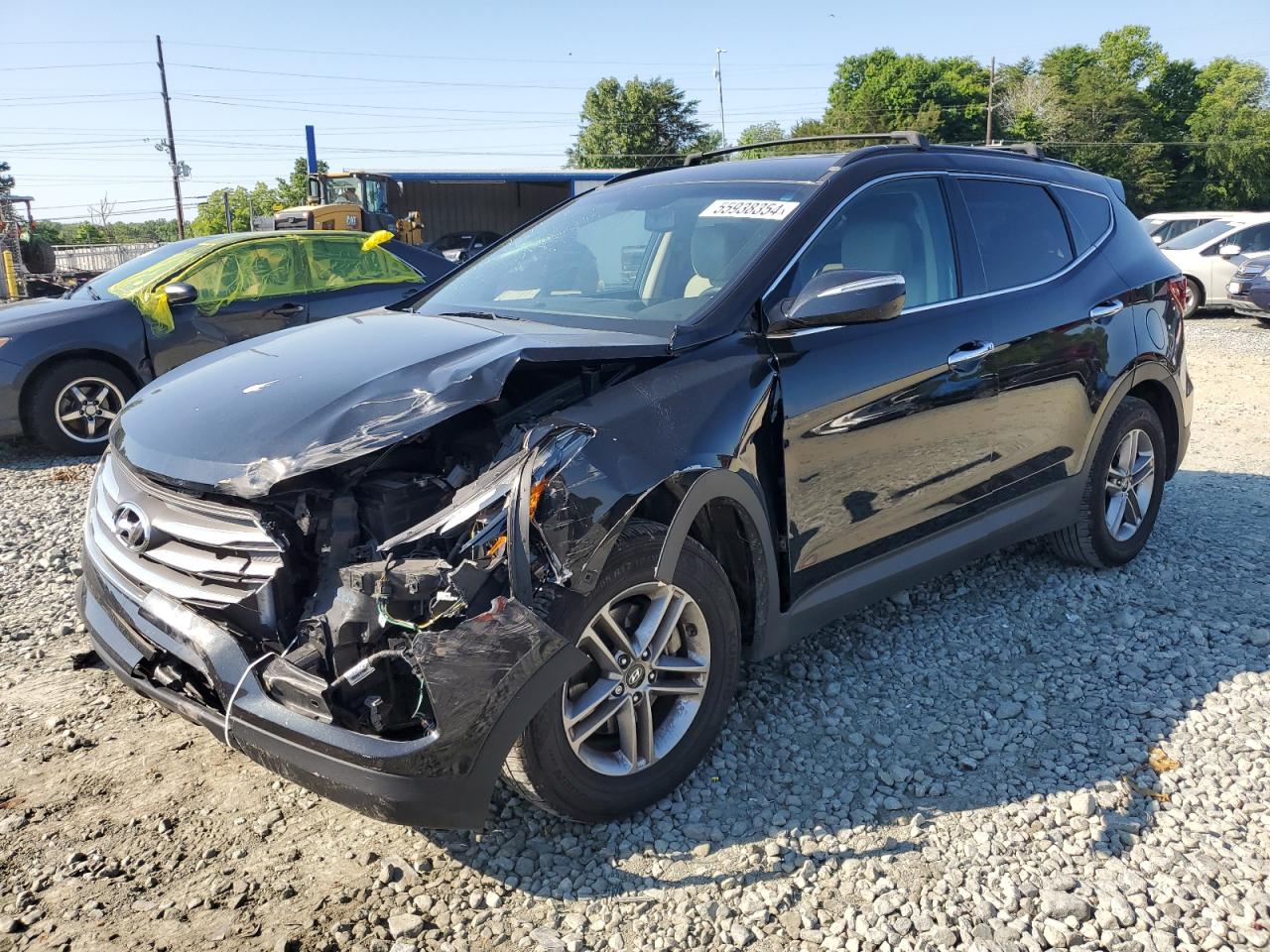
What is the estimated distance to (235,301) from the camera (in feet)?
26.3

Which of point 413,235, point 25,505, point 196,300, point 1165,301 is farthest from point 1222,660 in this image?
point 413,235

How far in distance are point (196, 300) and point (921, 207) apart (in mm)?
6377

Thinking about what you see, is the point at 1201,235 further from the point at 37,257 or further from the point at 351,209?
the point at 37,257

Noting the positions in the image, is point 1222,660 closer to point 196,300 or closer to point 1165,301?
point 1165,301

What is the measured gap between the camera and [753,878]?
8.29ft

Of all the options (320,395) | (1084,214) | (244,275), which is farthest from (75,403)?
(1084,214)

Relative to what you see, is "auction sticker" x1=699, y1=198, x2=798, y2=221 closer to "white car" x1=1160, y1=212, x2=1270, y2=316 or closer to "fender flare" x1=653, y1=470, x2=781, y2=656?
"fender flare" x1=653, y1=470, x2=781, y2=656

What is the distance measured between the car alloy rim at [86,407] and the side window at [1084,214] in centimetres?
689

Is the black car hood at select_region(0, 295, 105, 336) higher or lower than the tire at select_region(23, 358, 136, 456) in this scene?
higher

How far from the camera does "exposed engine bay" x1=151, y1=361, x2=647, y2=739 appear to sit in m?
2.19

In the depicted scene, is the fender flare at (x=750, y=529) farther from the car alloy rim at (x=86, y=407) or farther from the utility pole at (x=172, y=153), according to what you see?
the utility pole at (x=172, y=153)

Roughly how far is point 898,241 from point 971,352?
1.66 ft

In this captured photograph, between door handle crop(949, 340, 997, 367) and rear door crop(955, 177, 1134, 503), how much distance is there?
2.9 inches

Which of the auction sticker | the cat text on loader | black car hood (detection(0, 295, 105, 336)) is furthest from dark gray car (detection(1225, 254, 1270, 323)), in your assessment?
the cat text on loader
